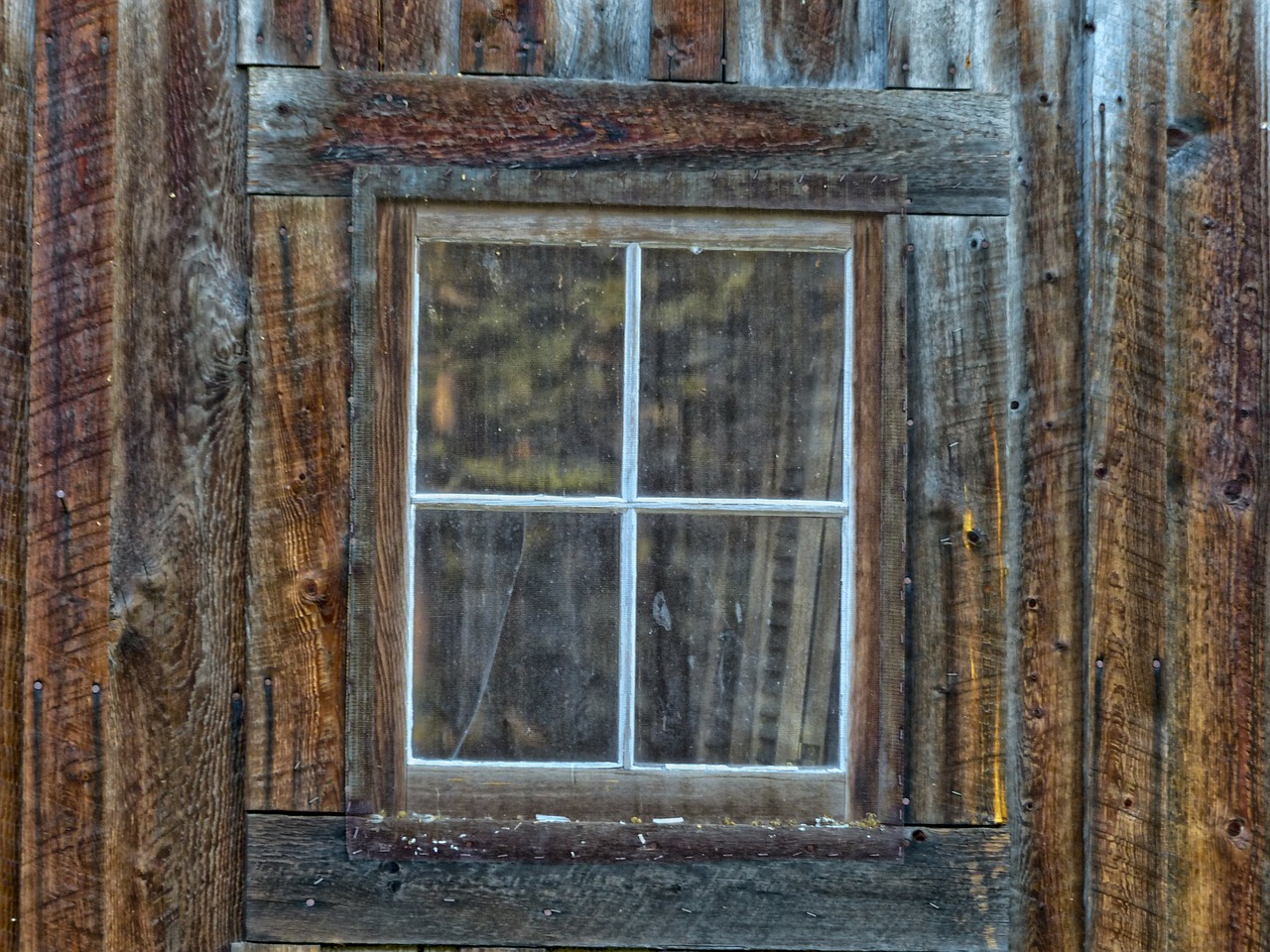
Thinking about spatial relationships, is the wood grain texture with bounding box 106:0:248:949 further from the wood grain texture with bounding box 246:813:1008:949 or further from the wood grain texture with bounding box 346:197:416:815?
the wood grain texture with bounding box 346:197:416:815

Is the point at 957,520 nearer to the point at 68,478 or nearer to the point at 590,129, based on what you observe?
the point at 590,129

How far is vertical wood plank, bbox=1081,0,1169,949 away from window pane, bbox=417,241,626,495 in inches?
33.1

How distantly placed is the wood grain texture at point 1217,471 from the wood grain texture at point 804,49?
0.43 m

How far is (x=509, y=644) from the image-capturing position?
177cm

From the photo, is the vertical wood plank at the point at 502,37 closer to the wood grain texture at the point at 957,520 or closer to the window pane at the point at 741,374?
the window pane at the point at 741,374

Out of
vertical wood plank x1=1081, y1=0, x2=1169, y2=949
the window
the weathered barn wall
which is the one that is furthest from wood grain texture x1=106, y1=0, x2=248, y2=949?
vertical wood plank x1=1081, y1=0, x2=1169, y2=949

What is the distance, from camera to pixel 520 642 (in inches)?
69.8

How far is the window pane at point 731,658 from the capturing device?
1.77m

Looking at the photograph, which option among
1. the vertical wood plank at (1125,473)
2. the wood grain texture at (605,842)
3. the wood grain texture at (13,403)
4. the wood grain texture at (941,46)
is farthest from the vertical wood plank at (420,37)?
the wood grain texture at (605,842)

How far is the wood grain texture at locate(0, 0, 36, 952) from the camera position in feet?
5.67

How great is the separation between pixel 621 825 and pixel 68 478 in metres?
1.10

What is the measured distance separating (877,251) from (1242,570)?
2.74 ft

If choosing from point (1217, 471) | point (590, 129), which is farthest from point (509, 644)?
point (1217, 471)

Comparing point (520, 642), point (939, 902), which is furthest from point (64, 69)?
point (939, 902)
